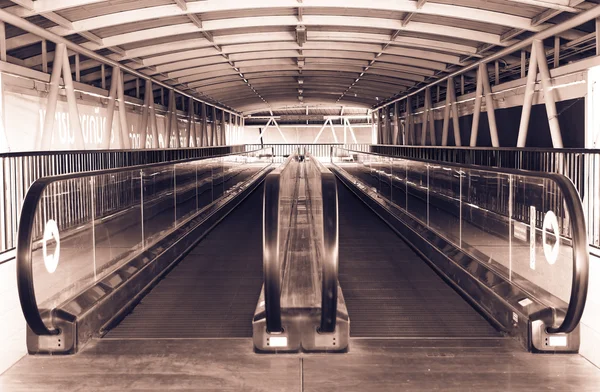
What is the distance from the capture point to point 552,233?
5133 mm

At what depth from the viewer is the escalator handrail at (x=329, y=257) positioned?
4621 millimetres

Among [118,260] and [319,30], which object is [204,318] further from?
[319,30]

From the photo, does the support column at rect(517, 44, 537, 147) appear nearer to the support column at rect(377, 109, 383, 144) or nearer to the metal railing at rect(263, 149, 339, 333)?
the metal railing at rect(263, 149, 339, 333)

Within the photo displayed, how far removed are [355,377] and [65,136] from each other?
47.1 ft

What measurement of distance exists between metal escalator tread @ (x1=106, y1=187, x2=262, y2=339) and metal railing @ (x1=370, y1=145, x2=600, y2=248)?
310 cm

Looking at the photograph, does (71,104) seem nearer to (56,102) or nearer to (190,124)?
(56,102)

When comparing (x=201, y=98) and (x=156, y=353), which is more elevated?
(x=201, y=98)

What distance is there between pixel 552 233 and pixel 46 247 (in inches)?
159

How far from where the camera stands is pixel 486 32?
16438mm

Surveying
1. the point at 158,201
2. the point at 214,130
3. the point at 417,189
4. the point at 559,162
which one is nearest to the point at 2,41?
the point at 158,201

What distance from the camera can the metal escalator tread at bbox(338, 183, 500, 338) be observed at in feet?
18.2

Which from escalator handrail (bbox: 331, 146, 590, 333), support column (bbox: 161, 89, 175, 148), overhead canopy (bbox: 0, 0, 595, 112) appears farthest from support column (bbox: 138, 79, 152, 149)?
escalator handrail (bbox: 331, 146, 590, 333)

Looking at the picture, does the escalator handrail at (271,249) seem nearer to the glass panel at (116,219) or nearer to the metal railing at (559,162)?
the glass panel at (116,219)

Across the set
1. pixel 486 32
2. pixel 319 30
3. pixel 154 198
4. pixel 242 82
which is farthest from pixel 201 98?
pixel 154 198
